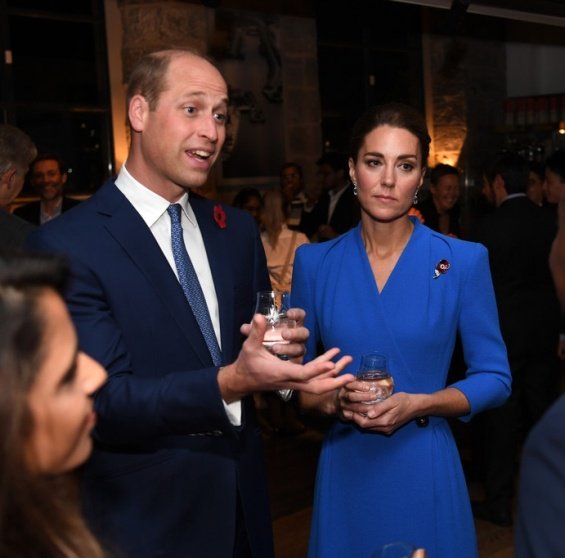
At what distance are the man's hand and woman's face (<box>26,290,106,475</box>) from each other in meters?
0.60

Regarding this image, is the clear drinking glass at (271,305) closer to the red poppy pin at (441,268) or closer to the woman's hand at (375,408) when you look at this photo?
the woman's hand at (375,408)

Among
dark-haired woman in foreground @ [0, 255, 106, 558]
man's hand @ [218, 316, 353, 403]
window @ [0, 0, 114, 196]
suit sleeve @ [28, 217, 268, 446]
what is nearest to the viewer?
dark-haired woman in foreground @ [0, 255, 106, 558]

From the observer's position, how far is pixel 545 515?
100 centimetres

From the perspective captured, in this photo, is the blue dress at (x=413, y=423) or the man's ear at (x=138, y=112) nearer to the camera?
the man's ear at (x=138, y=112)

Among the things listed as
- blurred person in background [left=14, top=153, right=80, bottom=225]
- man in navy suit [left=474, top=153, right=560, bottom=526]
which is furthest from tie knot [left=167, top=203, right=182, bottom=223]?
blurred person in background [left=14, top=153, right=80, bottom=225]

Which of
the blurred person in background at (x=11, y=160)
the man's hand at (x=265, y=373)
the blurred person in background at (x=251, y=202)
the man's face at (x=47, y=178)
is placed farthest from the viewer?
the blurred person in background at (x=251, y=202)

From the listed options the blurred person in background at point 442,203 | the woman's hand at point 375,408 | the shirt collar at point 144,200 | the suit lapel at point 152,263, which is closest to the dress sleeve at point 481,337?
the woman's hand at point 375,408

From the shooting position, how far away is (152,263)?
188cm

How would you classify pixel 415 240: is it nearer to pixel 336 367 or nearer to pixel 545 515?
pixel 336 367

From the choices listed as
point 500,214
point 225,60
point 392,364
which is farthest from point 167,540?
point 225,60

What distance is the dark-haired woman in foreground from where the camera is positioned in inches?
33.4

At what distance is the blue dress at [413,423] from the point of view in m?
2.11

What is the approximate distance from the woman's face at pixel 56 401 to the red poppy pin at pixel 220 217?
1.20 m

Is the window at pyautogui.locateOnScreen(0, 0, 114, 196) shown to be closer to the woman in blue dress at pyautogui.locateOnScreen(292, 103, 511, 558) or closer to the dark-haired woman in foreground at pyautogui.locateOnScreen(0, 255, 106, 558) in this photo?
the woman in blue dress at pyautogui.locateOnScreen(292, 103, 511, 558)
